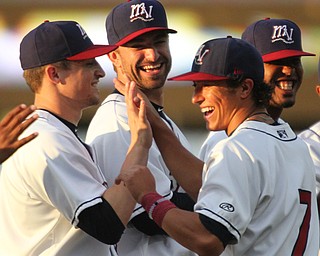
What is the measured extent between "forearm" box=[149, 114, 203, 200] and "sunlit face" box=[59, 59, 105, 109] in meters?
0.35

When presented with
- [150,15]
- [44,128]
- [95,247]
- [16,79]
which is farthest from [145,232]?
[16,79]

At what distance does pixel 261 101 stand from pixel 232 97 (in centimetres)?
13

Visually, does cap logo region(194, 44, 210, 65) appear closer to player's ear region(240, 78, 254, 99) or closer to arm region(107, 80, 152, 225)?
player's ear region(240, 78, 254, 99)

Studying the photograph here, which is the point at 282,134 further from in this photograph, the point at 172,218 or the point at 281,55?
the point at 281,55

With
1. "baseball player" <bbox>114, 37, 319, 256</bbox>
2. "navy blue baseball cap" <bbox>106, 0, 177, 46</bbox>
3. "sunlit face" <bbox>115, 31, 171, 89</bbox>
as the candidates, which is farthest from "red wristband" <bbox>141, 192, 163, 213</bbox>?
"navy blue baseball cap" <bbox>106, 0, 177, 46</bbox>

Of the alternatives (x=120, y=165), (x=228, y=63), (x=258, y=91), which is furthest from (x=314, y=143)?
(x=228, y=63)

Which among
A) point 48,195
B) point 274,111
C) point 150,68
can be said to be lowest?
point 274,111

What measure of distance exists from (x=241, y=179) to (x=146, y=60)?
1.39 m

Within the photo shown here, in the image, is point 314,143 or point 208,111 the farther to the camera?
point 314,143

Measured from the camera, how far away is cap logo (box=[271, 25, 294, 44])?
5.73m

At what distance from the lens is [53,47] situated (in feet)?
15.0

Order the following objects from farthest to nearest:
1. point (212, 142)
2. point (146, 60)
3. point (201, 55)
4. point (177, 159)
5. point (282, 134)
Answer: point (212, 142)
point (146, 60)
point (177, 159)
point (201, 55)
point (282, 134)

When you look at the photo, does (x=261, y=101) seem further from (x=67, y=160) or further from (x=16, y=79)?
(x=16, y=79)

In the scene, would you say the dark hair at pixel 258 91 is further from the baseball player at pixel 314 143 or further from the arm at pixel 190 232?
the baseball player at pixel 314 143
